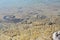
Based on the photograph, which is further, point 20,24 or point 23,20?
point 23,20

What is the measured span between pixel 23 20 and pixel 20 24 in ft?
0.82

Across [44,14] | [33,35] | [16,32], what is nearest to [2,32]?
[16,32]

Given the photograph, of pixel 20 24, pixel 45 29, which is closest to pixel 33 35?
pixel 45 29

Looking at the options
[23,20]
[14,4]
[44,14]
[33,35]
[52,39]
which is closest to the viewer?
[52,39]

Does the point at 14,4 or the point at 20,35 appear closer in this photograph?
the point at 20,35

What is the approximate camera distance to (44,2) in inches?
185

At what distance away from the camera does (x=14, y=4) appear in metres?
4.59

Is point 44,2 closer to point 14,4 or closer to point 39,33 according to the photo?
point 14,4

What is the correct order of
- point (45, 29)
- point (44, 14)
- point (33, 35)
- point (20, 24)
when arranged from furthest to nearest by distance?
point (44, 14), point (20, 24), point (45, 29), point (33, 35)

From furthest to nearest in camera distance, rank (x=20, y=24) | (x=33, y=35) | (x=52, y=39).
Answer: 1. (x=20, y=24)
2. (x=33, y=35)
3. (x=52, y=39)

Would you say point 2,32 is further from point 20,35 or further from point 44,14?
point 44,14

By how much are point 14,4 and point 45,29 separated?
1.77 meters

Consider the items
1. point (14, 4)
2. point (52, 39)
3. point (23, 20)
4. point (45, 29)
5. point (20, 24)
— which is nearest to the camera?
point (52, 39)

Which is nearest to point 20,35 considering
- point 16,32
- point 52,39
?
point 16,32
